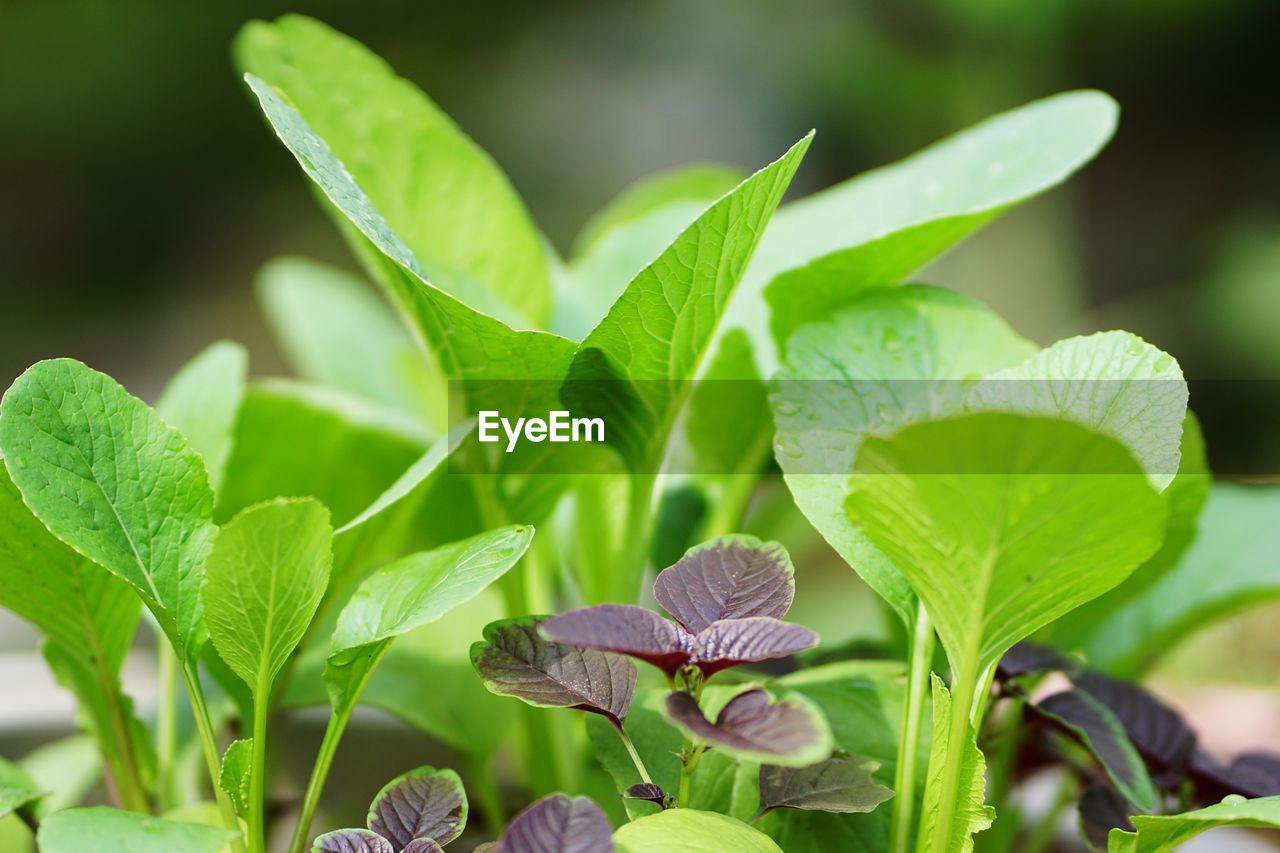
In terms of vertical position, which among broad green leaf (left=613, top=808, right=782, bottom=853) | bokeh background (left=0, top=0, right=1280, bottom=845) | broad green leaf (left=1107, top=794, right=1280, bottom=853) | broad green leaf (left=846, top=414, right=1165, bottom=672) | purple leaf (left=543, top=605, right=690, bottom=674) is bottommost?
broad green leaf (left=1107, top=794, right=1280, bottom=853)

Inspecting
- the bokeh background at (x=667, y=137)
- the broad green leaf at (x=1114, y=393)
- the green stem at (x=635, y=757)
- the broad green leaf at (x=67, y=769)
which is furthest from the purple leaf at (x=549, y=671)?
the bokeh background at (x=667, y=137)

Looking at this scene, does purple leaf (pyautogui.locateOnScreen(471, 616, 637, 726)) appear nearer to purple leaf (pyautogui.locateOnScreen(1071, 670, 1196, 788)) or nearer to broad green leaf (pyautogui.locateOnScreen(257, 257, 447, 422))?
purple leaf (pyautogui.locateOnScreen(1071, 670, 1196, 788))

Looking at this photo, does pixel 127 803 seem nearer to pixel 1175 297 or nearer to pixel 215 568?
pixel 215 568

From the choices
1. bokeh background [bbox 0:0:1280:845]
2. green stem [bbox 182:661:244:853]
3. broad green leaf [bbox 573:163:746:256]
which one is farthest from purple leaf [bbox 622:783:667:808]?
bokeh background [bbox 0:0:1280:845]

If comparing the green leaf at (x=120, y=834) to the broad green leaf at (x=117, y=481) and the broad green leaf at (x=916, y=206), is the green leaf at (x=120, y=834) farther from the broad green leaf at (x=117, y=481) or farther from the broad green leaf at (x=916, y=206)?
the broad green leaf at (x=916, y=206)

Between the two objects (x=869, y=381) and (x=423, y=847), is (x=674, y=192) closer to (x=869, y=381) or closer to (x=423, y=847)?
(x=869, y=381)
